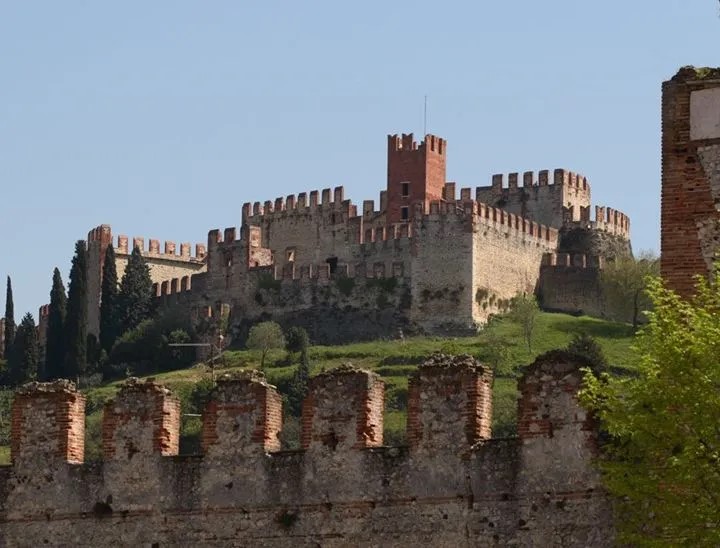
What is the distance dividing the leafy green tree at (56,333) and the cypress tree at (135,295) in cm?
531

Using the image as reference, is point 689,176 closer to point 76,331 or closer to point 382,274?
point 382,274

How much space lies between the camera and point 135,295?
134 meters

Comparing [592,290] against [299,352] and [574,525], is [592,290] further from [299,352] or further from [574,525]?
[574,525]

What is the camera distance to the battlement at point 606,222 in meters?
136

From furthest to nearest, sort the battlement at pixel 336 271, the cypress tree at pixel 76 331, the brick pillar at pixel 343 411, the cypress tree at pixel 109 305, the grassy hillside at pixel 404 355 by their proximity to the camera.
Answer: the cypress tree at pixel 109 305
the battlement at pixel 336 271
the cypress tree at pixel 76 331
the grassy hillside at pixel 404 355
the brick pillar at pixel 343 411

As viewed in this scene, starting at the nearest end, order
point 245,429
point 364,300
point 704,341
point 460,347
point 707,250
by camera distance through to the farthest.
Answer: point 704,341 < point 707,250 < point 245,429 < point 460,347 < point 364,300

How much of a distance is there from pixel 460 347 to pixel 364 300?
12531 millimetres

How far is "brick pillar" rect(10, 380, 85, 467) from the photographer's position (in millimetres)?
34250

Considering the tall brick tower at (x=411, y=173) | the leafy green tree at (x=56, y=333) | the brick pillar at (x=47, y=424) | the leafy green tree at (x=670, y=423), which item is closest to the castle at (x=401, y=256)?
the tall brick tower at (x=411, y=173)

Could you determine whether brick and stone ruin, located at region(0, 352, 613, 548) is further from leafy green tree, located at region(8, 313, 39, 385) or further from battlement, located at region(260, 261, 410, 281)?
leafy green tree, located at region(8, 313, 39, 385)

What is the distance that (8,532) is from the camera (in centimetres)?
3412

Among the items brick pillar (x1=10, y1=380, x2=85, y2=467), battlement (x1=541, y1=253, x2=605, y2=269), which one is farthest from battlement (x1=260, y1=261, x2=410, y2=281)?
brick pillar (x1=10, y1=380, x2=85, y2=467)

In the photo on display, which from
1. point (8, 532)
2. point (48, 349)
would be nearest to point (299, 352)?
point (48, 349)

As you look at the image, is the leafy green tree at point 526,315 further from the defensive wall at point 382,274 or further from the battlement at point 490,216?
the battlement at point 490,216
